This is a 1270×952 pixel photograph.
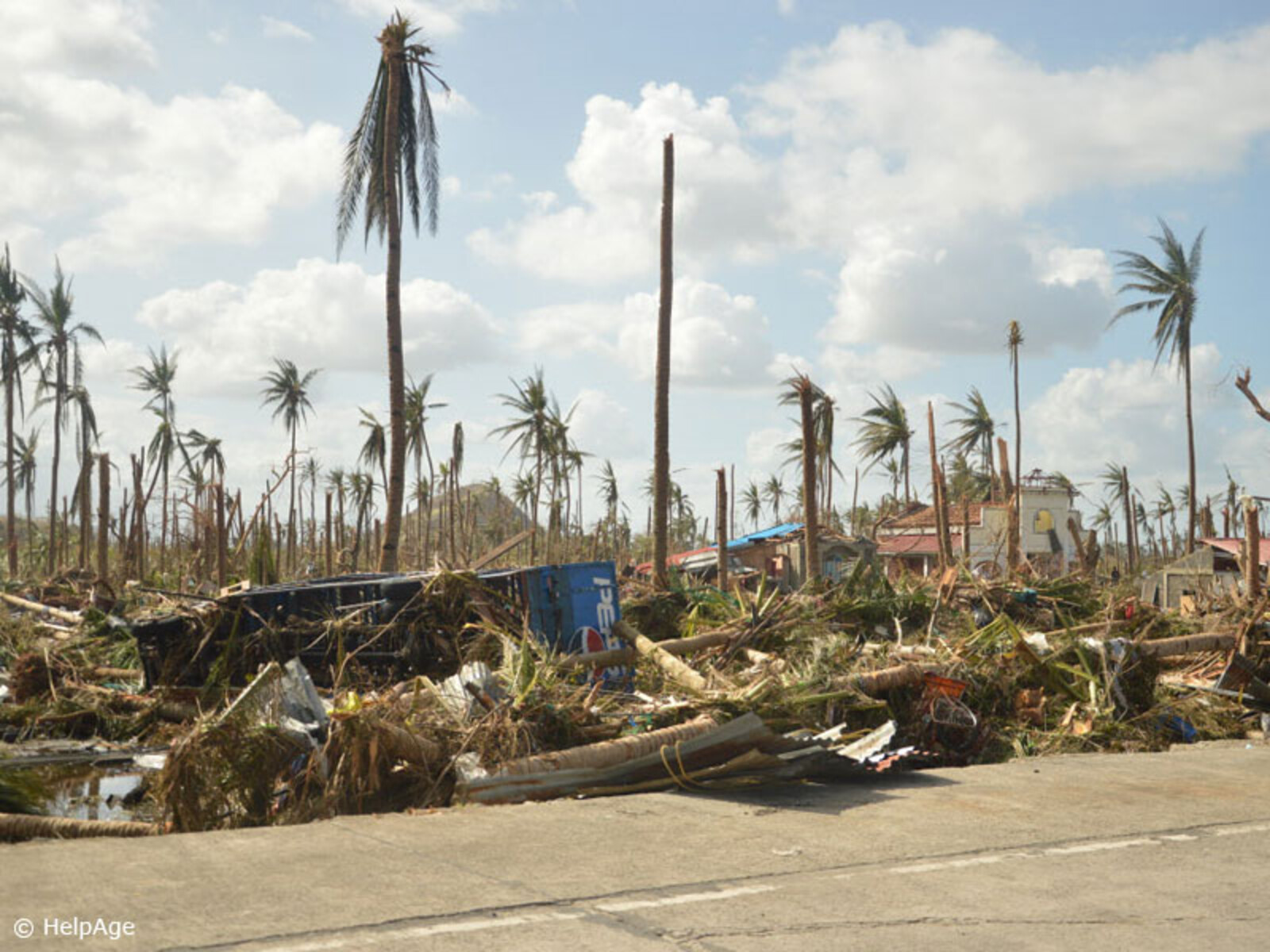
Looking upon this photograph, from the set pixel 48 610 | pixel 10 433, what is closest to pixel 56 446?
pixel 10 433

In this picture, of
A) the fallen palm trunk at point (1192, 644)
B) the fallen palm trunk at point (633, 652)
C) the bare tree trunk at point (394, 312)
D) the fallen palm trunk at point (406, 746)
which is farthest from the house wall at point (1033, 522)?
the fallen palm trunk at point (406, 746)

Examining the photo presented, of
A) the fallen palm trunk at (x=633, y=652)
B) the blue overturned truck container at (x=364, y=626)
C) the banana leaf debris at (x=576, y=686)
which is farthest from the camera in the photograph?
the blue overturned truck container at (x=364, y=626)

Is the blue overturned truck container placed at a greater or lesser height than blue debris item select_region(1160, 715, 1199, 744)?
greater

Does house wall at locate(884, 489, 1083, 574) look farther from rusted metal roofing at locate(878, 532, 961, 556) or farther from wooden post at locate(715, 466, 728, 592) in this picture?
wooden post at locate(715, 466, 728, 592)

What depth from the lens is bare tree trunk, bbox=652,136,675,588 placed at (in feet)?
64.0

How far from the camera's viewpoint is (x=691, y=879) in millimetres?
5051

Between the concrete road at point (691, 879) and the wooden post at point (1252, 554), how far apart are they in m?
7.02

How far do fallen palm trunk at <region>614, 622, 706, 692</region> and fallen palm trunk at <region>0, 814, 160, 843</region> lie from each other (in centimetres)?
407

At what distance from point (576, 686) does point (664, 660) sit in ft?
4.11

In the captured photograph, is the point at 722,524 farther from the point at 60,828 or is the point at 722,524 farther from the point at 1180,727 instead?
the point at 60,828

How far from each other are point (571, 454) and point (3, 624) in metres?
29.6

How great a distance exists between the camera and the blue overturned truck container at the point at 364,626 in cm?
1030

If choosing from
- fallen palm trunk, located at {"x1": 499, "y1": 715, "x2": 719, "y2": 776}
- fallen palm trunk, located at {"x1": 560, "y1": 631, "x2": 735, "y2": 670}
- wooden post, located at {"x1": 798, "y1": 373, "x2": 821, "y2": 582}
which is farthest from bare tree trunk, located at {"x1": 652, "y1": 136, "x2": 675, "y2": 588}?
fallen palm trunk, located at {"x1": 499, "y1": 715, "x2": 719, "y2": 776}

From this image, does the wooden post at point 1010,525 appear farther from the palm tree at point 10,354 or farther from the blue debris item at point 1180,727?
the palm tree at point 10,354
